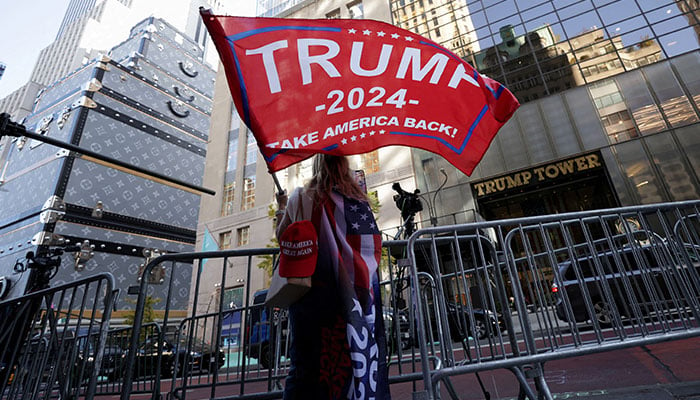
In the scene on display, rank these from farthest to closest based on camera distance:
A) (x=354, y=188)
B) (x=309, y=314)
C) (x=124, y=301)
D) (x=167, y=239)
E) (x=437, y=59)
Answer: (x=167, y=239) → (x=124, y=301) → (x=437, y=59) → (x=354, y=188) → (x=309, y=314)

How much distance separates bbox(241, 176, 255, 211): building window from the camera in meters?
24.1

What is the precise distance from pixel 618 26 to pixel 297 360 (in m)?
21.2

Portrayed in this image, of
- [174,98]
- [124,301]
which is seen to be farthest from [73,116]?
[124,301]

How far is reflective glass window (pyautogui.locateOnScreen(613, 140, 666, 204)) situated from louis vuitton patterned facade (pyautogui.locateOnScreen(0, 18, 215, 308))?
2295 centimetres

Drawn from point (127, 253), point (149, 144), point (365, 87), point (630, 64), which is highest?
point (149, 144)

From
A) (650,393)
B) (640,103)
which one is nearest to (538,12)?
(640,103)

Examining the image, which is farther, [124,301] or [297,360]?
[124,301]

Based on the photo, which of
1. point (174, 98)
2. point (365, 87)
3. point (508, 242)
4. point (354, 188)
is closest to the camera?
point (354, 188)

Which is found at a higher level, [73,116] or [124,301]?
[73,116]

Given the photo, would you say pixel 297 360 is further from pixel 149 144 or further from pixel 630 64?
pixel 149 144

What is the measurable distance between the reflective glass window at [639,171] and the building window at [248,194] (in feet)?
70.0

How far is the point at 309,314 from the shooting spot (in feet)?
5.57

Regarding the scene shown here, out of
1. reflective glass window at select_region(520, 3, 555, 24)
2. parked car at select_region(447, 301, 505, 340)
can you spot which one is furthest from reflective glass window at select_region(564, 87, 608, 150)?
parked car at select_region(447, 301, 505, 340)

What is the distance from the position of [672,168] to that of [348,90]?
16354 mm
